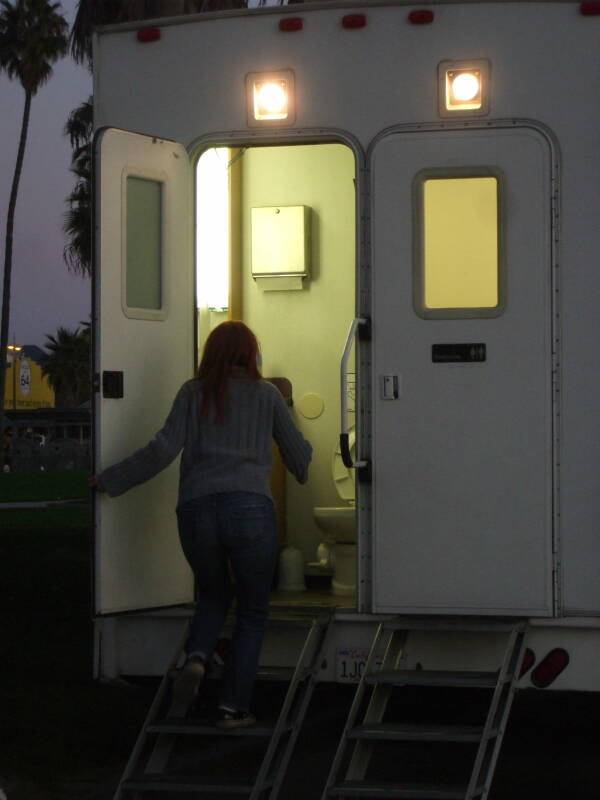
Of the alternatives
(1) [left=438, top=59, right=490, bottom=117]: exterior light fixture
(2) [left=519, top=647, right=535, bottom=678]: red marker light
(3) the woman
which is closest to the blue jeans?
(3) the woman

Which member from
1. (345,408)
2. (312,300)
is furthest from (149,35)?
(312,300)

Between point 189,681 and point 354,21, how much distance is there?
8.71 ft

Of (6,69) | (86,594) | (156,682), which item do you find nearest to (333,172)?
(156,682)

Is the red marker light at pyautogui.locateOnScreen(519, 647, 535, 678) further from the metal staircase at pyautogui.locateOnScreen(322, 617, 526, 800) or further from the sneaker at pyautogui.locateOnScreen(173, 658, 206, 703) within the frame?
the sneaker at pyautogui.locateOnScreen(173, 658, 206, 703)

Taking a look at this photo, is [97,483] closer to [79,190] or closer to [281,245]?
[281,245]

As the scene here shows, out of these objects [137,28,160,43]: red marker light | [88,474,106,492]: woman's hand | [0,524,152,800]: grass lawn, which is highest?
[137,28,160,43]: red marker light

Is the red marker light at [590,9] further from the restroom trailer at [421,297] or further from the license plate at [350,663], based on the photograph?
the license plate at [350,663]

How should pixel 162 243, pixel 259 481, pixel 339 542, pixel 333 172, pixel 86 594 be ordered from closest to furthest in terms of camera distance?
1. pixel 259 481
2. pixel 162 243
3. pixel 339 542
4. pixel 333 172
5. pixel 86 594

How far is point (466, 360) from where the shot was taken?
19.2 ft

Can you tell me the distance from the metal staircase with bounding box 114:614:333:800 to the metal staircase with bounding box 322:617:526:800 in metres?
0.20

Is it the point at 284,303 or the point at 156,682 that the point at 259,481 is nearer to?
the point at 156,682

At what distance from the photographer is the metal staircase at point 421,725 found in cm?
516

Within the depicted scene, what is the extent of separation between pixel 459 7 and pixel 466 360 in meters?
1.39

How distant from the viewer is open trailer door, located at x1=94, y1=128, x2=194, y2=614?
5.93 meters
